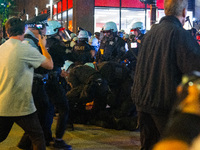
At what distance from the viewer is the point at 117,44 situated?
12.4 metres

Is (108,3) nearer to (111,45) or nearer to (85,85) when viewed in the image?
(111,45)

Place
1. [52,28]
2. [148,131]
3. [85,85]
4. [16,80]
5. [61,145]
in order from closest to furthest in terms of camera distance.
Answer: [148,131], [16,80], [61,145], [52,28], [85,85]

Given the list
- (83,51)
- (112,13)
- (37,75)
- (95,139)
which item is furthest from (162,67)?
(112,13)

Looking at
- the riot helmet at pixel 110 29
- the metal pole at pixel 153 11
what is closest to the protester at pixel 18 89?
the metal pole at pixel 153 11

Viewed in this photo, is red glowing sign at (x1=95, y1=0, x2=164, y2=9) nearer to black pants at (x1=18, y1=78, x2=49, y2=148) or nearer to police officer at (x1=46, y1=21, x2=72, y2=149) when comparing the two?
police officer at (x1=46, y1=21, x2=72, y2=149)

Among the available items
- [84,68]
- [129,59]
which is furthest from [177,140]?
[129,59]

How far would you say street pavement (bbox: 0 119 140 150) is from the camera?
6863 mm

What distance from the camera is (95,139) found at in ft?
24.5

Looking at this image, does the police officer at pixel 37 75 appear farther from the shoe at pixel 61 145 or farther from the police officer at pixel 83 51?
the police officer at pixel 83 51

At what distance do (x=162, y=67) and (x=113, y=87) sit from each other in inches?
213

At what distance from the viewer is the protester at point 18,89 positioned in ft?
14.5

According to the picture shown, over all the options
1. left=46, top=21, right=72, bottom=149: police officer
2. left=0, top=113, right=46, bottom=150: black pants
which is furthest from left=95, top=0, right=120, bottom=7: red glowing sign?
left=0, top=113, right=46, bottom=150: black pants

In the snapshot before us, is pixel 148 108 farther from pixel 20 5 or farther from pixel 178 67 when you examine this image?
pixel 20 5

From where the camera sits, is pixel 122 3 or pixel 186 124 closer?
pixel 186 124
